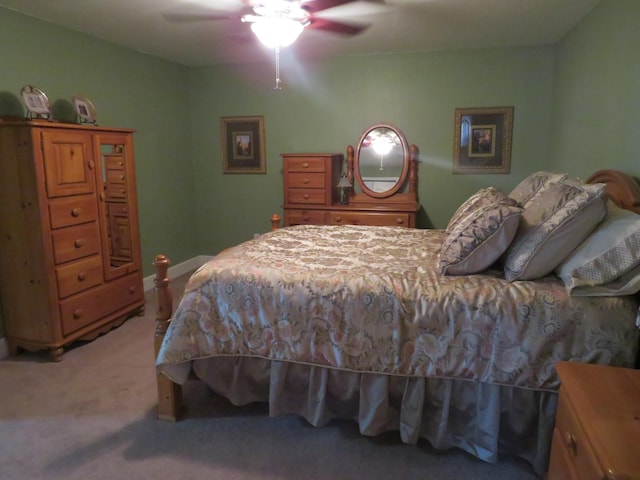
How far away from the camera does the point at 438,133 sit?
4355mm

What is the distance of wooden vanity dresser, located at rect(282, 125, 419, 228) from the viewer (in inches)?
167

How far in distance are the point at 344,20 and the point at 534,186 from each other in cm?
177

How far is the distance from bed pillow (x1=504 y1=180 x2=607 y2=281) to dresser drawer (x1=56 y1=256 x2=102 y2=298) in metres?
2.62

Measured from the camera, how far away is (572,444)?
124 centimetres

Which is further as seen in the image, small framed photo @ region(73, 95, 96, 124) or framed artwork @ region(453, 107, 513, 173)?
framed artwork @ region(453, 107, 513, 173)

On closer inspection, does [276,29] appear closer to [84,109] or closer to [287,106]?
[84,109]

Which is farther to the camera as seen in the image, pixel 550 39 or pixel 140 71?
pixel 140 71

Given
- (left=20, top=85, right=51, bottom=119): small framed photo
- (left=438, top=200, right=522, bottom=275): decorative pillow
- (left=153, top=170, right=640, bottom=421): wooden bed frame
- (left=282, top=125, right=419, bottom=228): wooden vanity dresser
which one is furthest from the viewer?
(left=282, top=125, right=419, bottom=228): wooden vanity dresser

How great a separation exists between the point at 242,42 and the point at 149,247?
210 centimetres

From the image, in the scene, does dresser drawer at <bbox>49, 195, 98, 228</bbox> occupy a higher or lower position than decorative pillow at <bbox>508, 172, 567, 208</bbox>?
lower

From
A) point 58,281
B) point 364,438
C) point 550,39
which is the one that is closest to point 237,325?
point 364,438

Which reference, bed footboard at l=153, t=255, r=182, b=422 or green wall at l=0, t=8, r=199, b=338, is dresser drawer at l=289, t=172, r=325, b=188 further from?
bed footboard at l=153, t=255, r=182, b=422

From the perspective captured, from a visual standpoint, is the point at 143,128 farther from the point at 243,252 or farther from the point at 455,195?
the point at 455,195

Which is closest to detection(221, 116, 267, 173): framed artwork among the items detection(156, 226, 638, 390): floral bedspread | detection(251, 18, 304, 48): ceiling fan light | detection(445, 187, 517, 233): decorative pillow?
detection(251, 18, 304, 48): ceiling fan light
